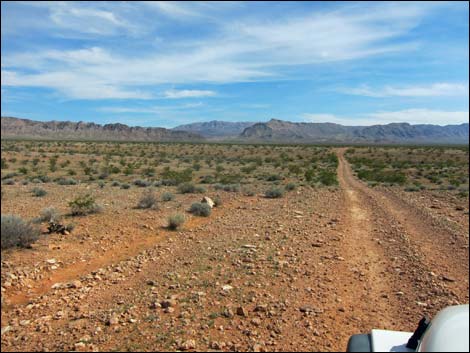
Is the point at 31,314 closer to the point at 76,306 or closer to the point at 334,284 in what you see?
the point at 76,306

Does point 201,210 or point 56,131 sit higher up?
point 56,131

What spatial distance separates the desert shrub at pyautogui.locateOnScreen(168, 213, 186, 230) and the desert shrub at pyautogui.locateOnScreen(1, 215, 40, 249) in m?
3.82

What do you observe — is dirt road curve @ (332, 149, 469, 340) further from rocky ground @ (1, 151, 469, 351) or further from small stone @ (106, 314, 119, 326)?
small stone @ (106, 314, 119, 326)

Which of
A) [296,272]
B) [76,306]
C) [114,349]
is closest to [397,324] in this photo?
[296,272]

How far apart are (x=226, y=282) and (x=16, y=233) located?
15.2ft

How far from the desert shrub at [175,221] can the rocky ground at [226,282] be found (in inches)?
15.1

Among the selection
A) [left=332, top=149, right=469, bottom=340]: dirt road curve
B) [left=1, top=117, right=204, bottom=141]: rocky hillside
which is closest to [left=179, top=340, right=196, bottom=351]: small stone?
[left=332, top=149, right=469, bottom=340]: dirt road curve

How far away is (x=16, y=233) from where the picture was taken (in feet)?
27.7

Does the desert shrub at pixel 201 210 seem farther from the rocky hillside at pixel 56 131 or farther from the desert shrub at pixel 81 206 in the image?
the rocky hillside at pixel 56 131

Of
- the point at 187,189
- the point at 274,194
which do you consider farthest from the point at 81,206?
the point at 274,194

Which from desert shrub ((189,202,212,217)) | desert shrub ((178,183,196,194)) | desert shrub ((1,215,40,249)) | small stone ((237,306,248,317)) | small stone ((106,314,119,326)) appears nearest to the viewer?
small stone ((106,314,119,326))

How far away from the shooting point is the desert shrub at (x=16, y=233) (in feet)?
26.9

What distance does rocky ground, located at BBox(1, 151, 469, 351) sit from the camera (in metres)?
5.49

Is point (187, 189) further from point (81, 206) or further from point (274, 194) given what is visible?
point (81, 206)
